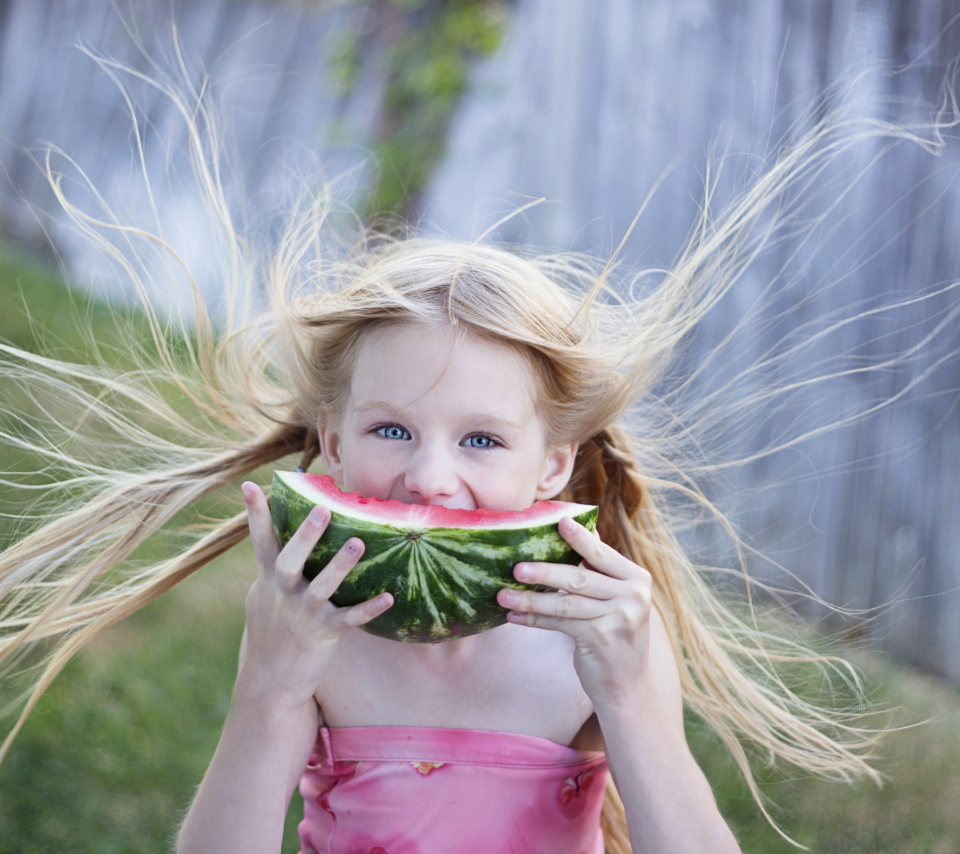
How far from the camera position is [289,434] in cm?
318

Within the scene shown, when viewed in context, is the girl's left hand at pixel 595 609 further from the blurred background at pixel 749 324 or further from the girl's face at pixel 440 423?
the blurred background at pixel 749 324

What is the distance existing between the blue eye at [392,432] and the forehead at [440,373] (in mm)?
79

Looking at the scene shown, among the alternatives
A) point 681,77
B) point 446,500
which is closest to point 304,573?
point 446,500

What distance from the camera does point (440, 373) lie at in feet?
7.89

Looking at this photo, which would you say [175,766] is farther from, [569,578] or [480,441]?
[569,578]

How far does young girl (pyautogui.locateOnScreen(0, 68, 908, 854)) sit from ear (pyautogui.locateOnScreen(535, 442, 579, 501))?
0.02 meters

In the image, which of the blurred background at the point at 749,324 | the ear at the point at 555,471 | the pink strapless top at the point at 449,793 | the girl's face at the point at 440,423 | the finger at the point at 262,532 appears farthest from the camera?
the blurred background at the point at 749,324

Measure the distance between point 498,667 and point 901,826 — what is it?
2.38 m

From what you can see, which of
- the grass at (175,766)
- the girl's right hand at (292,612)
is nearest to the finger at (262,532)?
the girl's right hand at (292,612)

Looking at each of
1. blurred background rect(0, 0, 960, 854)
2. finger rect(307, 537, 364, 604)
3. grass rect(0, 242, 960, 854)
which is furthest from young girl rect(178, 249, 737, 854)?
grass rect(0, 242, 960, 854)

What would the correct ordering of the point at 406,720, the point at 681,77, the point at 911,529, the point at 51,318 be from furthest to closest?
→ 1. the point at 51,318
2. the point at 681,77
3. the point at 911,529
4. the point at 406,720

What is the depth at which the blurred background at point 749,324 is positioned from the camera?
4.06m

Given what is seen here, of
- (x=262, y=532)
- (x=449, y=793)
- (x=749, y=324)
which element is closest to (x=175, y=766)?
(x=449, y=793)

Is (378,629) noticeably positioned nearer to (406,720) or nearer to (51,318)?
(406,720)
